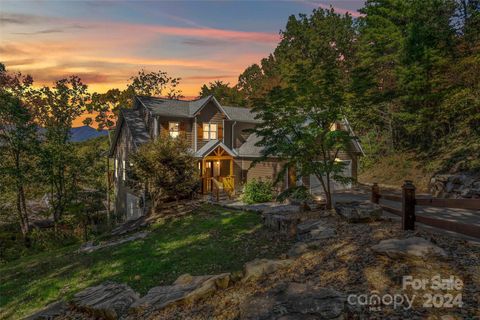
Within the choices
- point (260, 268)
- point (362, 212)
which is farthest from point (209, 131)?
point (260, 268)

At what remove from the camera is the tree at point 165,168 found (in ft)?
61.0

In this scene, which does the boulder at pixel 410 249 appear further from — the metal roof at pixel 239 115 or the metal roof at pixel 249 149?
the metal roof at pixel 239 115

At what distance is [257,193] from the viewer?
20.3 meters

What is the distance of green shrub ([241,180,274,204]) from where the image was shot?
2020cm

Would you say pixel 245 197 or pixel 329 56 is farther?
pixel 329 56

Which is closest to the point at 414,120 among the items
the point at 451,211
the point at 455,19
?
the point at 455,19

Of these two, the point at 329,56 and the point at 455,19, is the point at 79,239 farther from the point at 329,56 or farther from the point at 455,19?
the point at 329,56

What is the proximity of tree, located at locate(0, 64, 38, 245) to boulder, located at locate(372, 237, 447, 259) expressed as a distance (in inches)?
972

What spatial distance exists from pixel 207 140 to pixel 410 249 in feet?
71.8

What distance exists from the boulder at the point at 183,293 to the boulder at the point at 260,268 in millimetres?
429

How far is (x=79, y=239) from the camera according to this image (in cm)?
2533

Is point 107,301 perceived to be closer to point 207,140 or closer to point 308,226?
point 308,226

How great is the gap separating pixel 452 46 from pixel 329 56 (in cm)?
2958

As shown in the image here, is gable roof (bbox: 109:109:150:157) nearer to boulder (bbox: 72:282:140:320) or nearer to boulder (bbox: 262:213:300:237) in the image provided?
boulder (bbox: 262:213:300:237)
